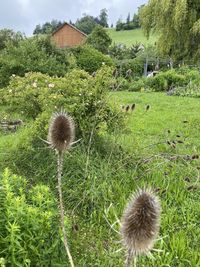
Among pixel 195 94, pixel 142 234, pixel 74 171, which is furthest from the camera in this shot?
pixel 195 94

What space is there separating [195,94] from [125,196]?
1204 cm

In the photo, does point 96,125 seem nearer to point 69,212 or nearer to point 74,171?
point 74,171

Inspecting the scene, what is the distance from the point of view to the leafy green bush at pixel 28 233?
2934 millimetres

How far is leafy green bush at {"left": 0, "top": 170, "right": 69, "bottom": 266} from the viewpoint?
2.93 m

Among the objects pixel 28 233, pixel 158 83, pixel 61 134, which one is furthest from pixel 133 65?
pixel 61 134

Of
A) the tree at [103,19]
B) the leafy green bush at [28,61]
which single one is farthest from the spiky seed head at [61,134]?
the tree at [103,19]

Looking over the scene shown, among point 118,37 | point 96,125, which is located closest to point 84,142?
point 96,125

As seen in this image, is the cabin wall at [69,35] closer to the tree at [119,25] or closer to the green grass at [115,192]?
the tree at [119,25]

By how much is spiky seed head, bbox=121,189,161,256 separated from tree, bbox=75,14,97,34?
68325 millimetres

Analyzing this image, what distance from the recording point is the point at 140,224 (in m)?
1.59

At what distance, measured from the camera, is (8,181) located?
11.7 ft

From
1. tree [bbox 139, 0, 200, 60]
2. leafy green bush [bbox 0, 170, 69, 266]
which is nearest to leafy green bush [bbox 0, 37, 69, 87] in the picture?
tree [bbox 139, 0, 200, 60]

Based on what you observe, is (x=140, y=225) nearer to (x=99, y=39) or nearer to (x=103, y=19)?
(x=99, y=39)

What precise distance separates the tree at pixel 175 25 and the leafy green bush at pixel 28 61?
6.98m
